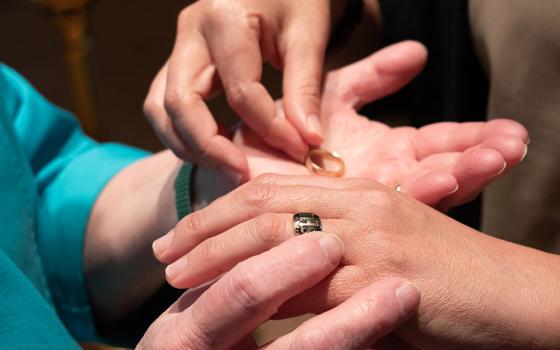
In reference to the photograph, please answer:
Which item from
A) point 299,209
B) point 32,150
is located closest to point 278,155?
point 299,209

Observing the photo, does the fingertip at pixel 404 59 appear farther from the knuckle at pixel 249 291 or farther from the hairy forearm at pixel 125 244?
the knuckle at pixel 249 291

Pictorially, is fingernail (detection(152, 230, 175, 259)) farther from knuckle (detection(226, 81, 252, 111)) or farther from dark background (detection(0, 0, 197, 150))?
dark background (detection(0, 0, 197, 150))

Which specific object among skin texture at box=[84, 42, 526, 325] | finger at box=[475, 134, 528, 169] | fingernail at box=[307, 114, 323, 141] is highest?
finger at box=[475, 134, 528, 169]

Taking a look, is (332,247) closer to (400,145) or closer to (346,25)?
(400,145)

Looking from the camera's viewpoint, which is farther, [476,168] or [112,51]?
[112,51]

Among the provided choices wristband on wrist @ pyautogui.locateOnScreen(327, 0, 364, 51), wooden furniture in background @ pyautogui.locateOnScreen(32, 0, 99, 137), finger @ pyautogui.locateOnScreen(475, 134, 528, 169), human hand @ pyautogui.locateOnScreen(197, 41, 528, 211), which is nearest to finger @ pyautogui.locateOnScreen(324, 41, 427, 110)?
human hand @ pyautogui.locateOnScreen(197, 41, 528, 211)

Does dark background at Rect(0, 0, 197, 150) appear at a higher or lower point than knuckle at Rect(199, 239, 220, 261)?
lower

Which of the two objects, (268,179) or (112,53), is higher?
(268,179)

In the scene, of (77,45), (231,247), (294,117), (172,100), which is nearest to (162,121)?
(172,100)
